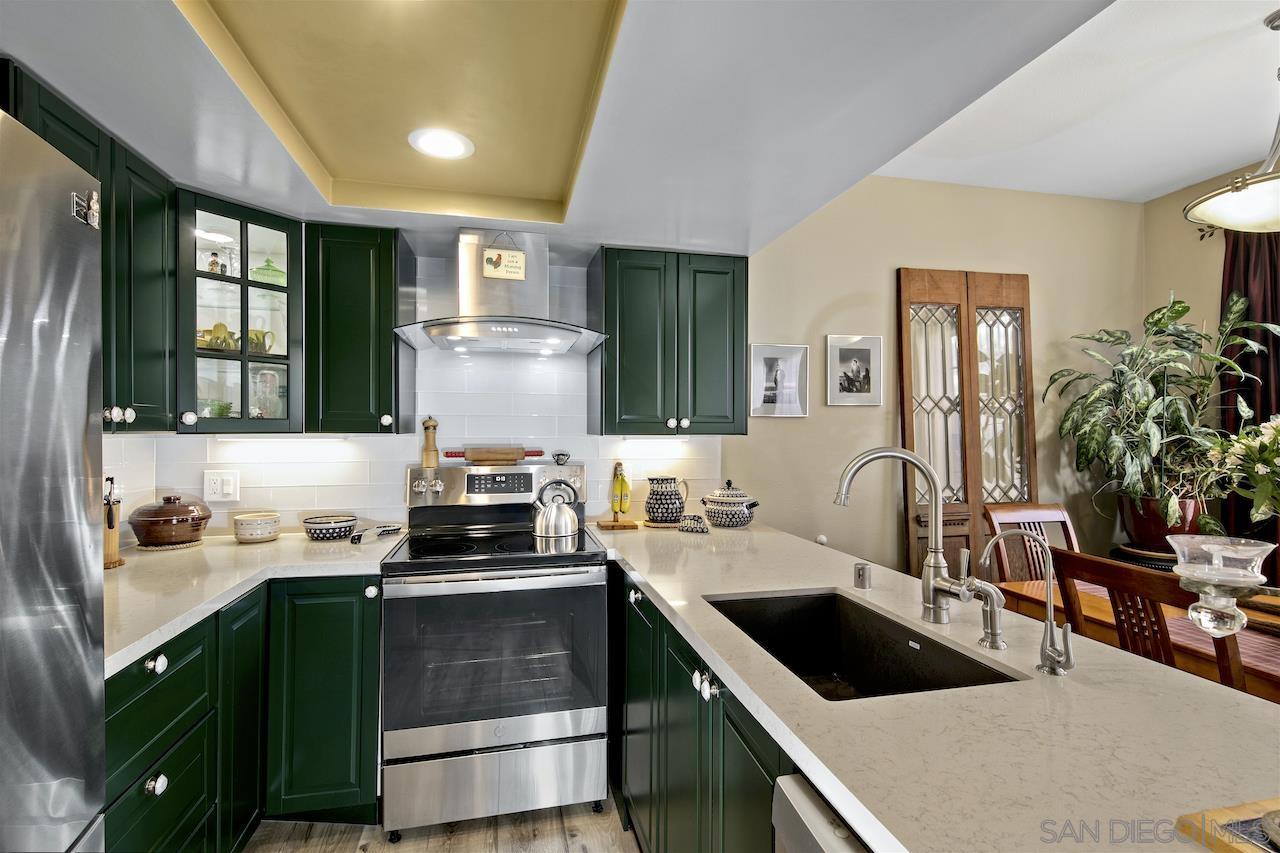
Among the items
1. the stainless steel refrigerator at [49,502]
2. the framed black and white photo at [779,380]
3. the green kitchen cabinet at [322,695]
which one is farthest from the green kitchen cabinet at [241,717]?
the framed black and white photo at [779,380]

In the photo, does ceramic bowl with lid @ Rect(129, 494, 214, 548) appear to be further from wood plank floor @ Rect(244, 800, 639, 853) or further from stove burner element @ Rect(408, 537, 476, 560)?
wood plank floor @ Rect(244, 800, 639, 853)

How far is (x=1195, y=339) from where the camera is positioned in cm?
344

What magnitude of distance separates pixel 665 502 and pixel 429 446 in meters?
1.11

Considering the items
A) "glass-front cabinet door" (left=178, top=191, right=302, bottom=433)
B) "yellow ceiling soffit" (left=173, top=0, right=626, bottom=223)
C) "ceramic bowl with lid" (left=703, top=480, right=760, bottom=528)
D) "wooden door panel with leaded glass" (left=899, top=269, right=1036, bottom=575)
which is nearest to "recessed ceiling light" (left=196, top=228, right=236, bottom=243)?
"glass-front cabinet door" (left=178, top=191, right=302, bottom=433)

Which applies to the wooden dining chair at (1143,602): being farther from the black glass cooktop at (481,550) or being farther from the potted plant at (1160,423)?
the potted plant at (1160,423)

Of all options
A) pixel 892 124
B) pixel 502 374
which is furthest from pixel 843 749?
pixel 502 374

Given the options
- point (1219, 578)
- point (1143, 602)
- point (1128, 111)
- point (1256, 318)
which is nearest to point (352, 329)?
point (1219, 578)

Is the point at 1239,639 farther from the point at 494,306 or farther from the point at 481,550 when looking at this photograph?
the point at 494,306

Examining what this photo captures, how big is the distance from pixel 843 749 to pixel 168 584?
1.88m

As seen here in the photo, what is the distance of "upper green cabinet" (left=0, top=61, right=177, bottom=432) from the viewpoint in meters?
1.54

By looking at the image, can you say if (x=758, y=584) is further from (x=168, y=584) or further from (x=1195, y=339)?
(x=1195, y=339)

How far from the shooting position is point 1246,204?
1794mm

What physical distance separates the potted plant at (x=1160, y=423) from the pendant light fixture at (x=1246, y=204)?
1612mm

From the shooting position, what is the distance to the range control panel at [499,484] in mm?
2617
